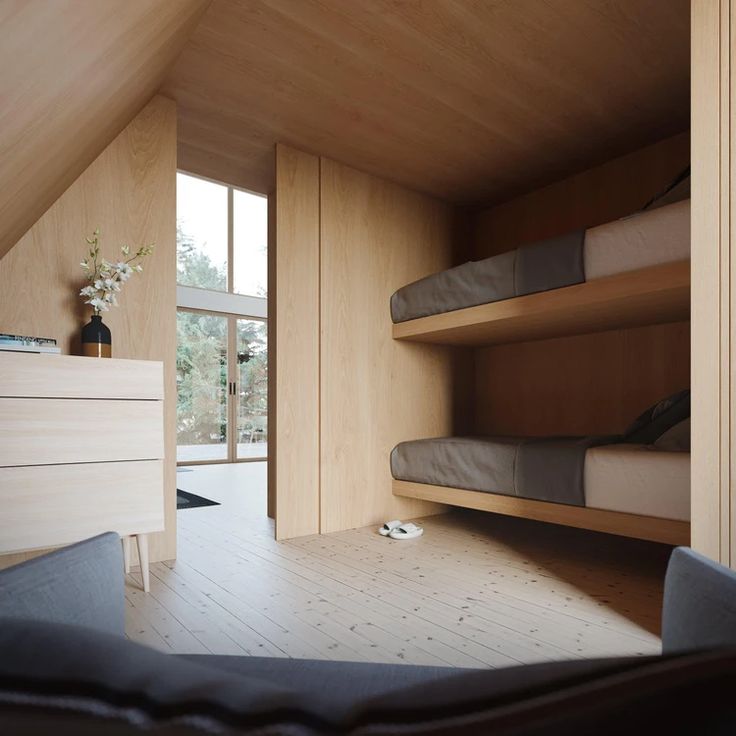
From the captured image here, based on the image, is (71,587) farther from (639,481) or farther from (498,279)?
(498,279)

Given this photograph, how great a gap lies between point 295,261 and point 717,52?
2104 millimetres

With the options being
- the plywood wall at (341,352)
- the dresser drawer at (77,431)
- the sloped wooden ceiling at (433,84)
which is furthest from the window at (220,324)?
the dresser drawer at (77,431)

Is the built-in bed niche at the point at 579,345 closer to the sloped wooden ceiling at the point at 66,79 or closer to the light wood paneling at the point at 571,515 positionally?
the light wood paneling at the point at 571,515

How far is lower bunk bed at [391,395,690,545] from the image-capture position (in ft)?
6.49

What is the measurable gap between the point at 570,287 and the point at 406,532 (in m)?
1.58

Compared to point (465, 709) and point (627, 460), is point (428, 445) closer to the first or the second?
point (627, 460)

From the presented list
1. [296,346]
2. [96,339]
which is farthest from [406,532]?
[96,339]

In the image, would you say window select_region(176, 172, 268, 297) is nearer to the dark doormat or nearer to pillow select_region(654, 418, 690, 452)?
the dark doormat

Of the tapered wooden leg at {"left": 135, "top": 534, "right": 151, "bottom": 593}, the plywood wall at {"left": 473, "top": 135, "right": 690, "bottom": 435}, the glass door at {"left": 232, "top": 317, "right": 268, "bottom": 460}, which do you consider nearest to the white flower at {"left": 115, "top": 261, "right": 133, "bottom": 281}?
the tapered wooden leg at {"left": 135, "top": 534, "right": 151, "bottom": 593}

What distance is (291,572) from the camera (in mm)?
2389

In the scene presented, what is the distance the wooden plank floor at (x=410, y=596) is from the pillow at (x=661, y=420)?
0.59m

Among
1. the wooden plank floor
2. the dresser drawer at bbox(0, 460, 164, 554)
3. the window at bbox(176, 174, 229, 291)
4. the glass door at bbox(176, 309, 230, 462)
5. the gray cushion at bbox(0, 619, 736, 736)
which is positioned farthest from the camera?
the window at bbox(176, 174, 229, 291)

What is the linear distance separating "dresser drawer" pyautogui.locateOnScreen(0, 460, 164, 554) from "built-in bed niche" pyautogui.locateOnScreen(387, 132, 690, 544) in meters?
1.57

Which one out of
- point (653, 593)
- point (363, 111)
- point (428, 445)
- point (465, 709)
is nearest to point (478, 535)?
point (428, 445)
